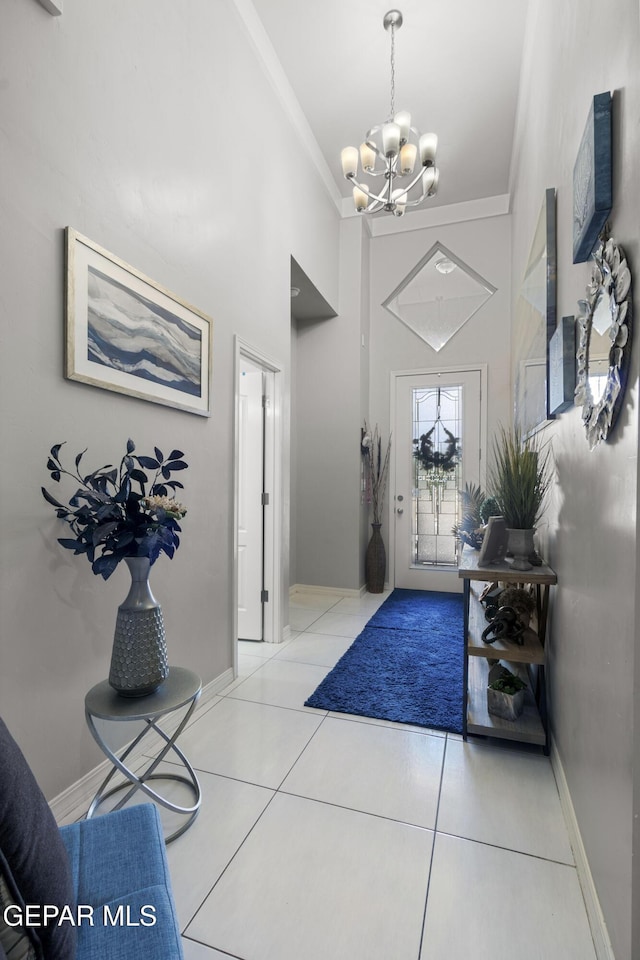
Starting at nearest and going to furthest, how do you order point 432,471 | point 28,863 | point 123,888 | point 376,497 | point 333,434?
point 28,863, point 123,888, point 333,434, point 432,471, point 376,497

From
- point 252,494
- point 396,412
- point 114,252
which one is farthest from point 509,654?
point 396,412

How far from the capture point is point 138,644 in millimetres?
1540

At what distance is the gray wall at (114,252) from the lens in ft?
4.67

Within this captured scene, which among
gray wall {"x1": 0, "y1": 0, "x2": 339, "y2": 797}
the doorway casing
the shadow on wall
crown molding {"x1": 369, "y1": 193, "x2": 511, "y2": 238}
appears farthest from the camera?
crown molding {"x1": 369, "y1": 193, "x2": 511, "y2": 238}

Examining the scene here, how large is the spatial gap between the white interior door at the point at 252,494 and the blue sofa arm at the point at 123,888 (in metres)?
2.30

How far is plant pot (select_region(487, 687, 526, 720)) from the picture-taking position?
2057mm

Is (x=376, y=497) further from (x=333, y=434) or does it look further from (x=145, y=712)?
(x=145, y=712)

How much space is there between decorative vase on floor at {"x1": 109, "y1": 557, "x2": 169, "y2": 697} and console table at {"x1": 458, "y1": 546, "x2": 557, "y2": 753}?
1176 mm

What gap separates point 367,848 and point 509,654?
91 centimetres

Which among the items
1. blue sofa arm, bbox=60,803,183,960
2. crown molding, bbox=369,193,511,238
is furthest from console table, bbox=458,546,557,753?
crown molding, bbox=369,193,511,238

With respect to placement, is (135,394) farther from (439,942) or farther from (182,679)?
(439,942)

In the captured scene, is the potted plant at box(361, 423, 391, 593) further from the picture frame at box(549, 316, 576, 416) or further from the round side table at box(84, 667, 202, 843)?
the round side table at box(84, 667, 202, 843)

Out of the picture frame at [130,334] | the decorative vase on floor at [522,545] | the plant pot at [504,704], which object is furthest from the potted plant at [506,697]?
the picture frame at [130,334]

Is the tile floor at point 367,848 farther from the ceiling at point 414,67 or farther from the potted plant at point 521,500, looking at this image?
the ceiling at point 414,67
